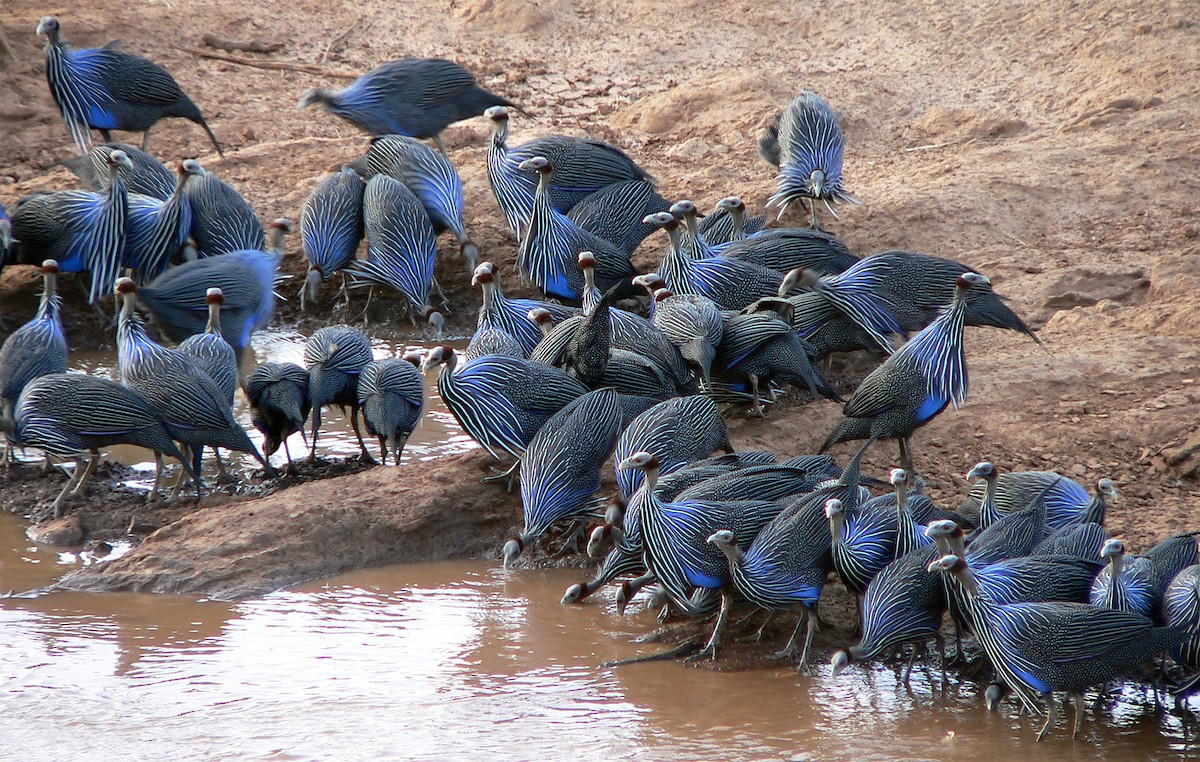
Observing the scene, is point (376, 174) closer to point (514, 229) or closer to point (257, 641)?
point (514, 229)

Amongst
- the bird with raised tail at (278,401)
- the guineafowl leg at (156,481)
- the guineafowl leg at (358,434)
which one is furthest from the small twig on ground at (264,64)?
the guineafowl leg at (156,481)

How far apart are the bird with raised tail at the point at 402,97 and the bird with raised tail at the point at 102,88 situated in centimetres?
96

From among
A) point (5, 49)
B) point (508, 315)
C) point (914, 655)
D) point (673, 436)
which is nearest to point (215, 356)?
point (508, 315)

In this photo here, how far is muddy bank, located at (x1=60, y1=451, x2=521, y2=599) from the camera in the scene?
5246 millimetres

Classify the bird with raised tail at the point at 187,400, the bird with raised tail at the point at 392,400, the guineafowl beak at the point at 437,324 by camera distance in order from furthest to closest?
the guineafowl beak at the point at 437,324 < the bird with raised tail at the point at 392,400 < the bird with raised tail at the point at 187,400

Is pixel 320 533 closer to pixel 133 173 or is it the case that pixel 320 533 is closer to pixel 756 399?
pixel 756 399

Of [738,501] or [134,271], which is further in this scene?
[134,271]

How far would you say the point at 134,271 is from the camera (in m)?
7.78

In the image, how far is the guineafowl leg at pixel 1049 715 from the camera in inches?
163

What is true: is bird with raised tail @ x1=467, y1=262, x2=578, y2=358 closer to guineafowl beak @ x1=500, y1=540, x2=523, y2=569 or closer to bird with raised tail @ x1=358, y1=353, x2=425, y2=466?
bird with raised tail @ x1=358, y1=353, x2=425, y2=466

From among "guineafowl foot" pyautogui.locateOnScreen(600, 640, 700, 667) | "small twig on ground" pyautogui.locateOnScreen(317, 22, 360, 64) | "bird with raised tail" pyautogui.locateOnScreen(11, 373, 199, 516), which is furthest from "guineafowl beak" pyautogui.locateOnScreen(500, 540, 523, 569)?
"small twig on ground" pyautogui.locateOnScreen(317, 22, 360, 64)

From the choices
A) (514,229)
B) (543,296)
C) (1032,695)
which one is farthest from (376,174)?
(1032,695)

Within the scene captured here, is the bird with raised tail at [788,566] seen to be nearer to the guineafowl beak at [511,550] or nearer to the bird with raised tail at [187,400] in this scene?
the guineafowl beak at [511,550]

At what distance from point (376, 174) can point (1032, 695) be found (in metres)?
5.43
